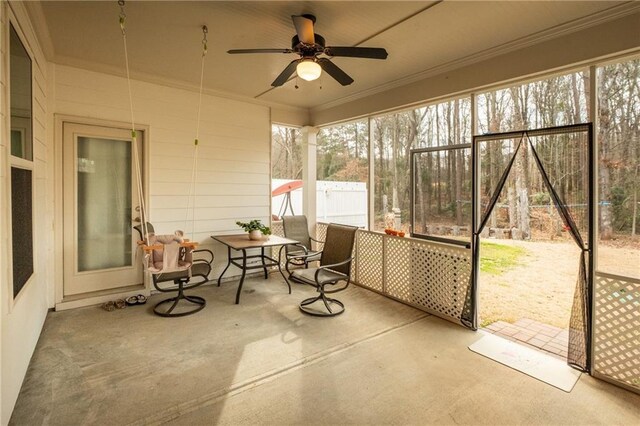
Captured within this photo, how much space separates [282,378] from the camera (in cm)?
242

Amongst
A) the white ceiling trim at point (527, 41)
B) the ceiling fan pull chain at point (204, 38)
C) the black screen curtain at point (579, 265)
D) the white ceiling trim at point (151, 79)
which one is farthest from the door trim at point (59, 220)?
the black screen curtain at point (579, 265)

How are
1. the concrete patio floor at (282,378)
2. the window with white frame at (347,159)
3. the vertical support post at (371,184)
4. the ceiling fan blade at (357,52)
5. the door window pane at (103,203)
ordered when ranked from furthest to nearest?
the window with white frame at (347,159) < the vertical support post at (371,184) < the door window pane at (103,203) < the ceiling fan blade at (357,52) < the concrete patio floor at (282,378)

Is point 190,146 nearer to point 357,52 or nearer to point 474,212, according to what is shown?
point 357,52

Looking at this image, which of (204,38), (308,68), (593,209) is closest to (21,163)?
(204,38)

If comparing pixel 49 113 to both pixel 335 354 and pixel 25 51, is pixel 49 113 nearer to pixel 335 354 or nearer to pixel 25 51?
pixel 25 51

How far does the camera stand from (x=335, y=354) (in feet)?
9.12

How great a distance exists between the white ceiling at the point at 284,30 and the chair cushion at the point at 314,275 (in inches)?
95.0

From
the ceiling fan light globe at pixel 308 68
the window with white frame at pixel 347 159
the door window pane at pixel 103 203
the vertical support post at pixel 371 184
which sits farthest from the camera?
the window with white frame at pixel 347 159

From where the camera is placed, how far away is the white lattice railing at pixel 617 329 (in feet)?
7.66

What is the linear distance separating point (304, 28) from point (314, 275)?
245 cm

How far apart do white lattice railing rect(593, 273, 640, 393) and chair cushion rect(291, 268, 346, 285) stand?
7.37 feet

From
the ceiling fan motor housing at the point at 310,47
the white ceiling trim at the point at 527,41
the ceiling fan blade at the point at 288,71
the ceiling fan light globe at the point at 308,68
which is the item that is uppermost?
the white ceiling trim at the point at 527,41

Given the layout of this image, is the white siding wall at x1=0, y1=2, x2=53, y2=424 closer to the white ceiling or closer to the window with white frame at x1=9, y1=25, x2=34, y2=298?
the window with white frame at x1=9, y1=25, x2=34, y2=298

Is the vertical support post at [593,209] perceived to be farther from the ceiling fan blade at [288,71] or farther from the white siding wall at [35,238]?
the white siding wall at [35,238]
